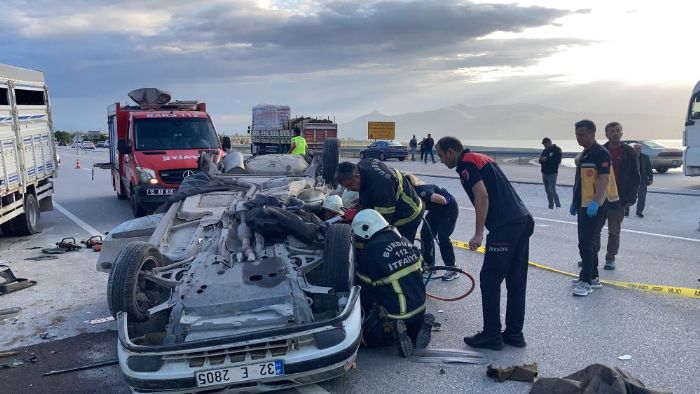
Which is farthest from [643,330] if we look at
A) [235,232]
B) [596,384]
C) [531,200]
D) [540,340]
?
[531,200]

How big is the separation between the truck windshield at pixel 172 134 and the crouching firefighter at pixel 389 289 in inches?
354

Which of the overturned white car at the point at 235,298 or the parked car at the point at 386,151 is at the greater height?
the overturned white car at the point at 235,298

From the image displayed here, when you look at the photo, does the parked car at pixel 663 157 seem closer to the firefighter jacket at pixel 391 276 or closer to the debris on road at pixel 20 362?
the firefighter jacket at pixel 391 276

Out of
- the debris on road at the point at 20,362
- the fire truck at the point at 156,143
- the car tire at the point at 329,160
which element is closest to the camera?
the debris on road at the point at 20,362

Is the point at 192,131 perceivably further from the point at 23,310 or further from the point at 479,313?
the point at 479,313

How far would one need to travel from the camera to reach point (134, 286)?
4.43 metres

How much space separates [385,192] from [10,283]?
484 centimetres

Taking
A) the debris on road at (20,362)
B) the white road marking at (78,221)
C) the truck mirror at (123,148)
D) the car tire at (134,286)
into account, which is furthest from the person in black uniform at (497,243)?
the truck mirror at (123,148)

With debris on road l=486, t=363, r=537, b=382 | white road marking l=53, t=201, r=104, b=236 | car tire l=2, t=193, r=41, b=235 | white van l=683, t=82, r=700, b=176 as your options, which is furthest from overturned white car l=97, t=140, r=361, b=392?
white van l=683, t=82, r=700, b=176

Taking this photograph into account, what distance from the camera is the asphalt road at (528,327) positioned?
4512mm

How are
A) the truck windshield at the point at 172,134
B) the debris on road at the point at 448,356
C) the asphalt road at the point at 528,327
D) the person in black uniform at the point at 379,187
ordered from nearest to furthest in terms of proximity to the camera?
the asphalt road at the point at 528,327 → the debris on road at the point at 448,356 → the person in black uniform at the point at 379,187 → the truck windshield at the point at 172,134

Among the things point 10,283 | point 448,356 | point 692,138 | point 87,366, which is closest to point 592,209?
point 448,356

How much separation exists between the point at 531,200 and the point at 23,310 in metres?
12.0

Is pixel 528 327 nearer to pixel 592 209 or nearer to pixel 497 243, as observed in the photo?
pixel 497 243
